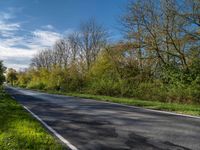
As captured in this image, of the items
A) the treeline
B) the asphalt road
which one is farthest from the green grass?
the treeline

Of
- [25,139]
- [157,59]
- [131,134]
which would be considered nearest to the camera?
[25,139]

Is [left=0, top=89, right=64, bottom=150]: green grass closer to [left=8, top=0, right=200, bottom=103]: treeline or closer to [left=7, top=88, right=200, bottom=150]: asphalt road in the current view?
[left=7, top=88, right=200, bottom=150]: asphalt road

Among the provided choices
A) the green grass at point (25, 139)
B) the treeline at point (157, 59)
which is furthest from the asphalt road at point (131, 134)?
the treeline at point (157, 59)

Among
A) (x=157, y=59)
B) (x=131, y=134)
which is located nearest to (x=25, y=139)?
(x=131, y=134)

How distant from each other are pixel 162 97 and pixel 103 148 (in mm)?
16989

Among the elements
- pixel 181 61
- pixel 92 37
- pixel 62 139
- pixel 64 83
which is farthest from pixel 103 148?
pixel 92 37

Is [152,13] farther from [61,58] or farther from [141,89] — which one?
[61,58]

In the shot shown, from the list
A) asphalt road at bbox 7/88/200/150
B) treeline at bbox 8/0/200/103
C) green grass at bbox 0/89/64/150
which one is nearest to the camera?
green grass at bbox 0/89/64/150

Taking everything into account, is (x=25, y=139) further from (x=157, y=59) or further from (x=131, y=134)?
(x=157, y=59)

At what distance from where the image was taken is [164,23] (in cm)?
2512

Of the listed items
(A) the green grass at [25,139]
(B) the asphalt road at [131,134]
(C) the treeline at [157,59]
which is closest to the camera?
(A) the green grass at [25,139]

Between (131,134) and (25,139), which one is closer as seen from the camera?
(25,139)

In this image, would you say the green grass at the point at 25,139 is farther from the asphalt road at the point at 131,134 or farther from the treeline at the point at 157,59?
the treeline at the point at 157,59

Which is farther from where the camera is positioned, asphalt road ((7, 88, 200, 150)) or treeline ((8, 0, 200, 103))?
treeline ((8, 0, 200, 103))
